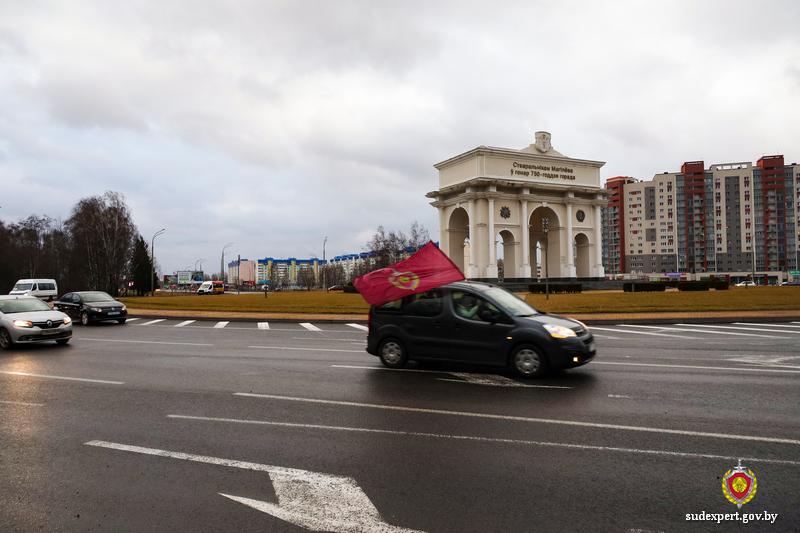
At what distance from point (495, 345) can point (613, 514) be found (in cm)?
542

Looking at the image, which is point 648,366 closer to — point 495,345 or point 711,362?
point 711,362

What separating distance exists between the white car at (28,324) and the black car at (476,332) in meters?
9.93

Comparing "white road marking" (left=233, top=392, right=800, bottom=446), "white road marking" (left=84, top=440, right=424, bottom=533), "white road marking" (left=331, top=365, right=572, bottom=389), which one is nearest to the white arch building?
"white road marking" (left=331, top=365, right=572, bottom=389)

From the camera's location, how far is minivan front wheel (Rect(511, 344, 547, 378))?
8.77 metres

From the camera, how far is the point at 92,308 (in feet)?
73.4

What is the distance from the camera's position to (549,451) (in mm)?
5078

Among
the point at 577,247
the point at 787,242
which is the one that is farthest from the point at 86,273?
the point at 787,242

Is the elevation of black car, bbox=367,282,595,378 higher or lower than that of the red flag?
lower

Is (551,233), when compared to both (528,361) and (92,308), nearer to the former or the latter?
(92,308)

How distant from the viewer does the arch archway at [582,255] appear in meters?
60.2

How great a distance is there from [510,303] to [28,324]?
13.0m

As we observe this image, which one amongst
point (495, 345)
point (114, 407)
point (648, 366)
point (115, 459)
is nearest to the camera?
point (115, 459)

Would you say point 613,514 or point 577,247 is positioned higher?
point 577,247

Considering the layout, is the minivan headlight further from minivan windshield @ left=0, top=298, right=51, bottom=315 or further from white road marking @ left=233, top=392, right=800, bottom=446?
minivan windshield @ left=0, top=298, right=51, bottom=315
